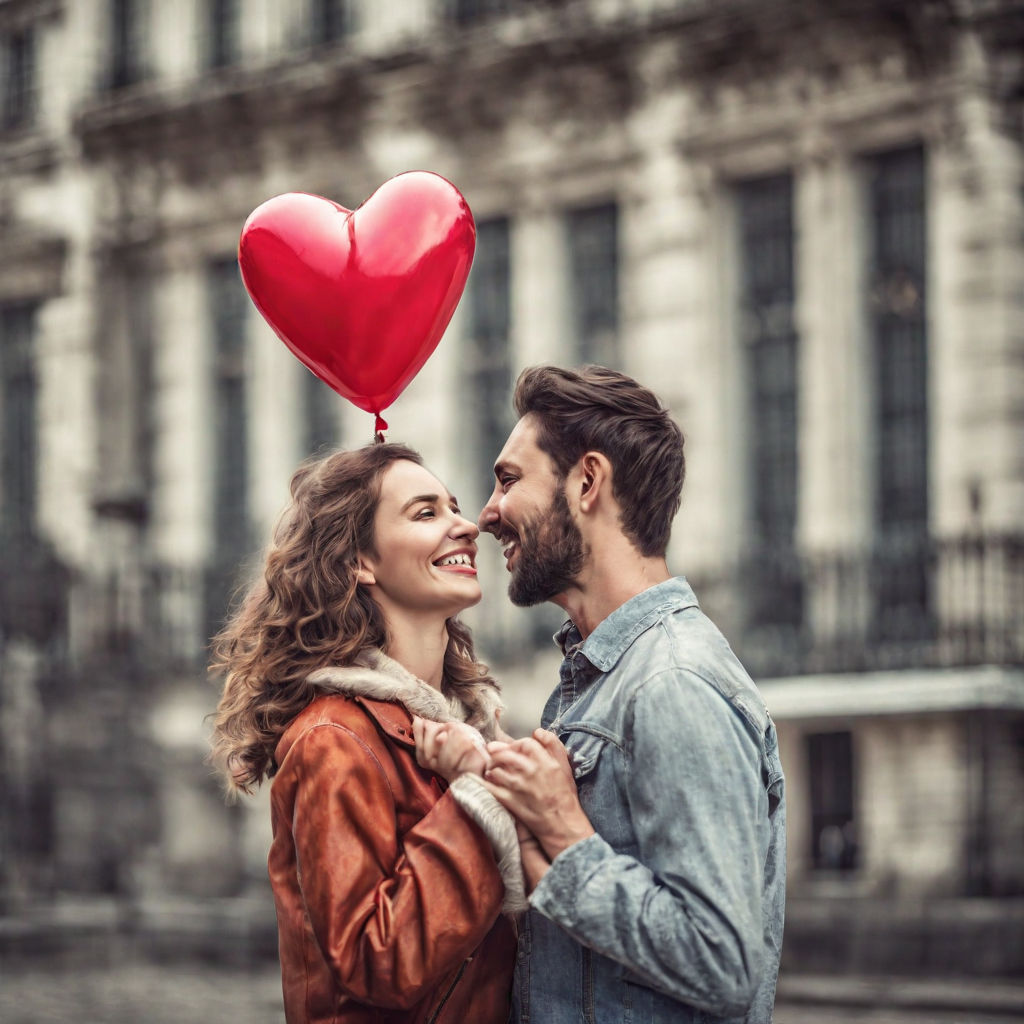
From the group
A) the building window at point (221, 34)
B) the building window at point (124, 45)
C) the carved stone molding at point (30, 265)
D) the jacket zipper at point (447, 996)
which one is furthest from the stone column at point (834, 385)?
the jacket zipper at point (447, 996)

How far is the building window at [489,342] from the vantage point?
19.1 m

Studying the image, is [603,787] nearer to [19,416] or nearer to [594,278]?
[594,278]

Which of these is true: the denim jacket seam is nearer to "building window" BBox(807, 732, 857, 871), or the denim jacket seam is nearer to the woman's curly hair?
the woman's curly hair

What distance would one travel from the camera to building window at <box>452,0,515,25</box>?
19.0 metres

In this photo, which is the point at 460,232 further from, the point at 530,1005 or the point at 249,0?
the point at 249,0

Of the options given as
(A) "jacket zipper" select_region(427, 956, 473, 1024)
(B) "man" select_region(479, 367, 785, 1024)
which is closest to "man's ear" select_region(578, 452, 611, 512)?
(B) "man" select_region(479, 367, 785, 1024)

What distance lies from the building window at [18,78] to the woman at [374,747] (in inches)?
791

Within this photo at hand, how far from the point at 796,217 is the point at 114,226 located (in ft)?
28.8

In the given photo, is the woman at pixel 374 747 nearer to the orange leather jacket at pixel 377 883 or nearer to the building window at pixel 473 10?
the orange leather jacket at pixel 377 883

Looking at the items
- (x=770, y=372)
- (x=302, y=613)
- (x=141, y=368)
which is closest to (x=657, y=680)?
(x=302, y=613)

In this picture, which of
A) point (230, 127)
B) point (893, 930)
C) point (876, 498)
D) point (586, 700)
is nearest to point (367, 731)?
point (586, 700)

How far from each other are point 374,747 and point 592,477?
27.3 inches

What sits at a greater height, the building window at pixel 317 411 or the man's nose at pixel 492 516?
the building window at pixel 317 411

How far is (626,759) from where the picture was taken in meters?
3.84
